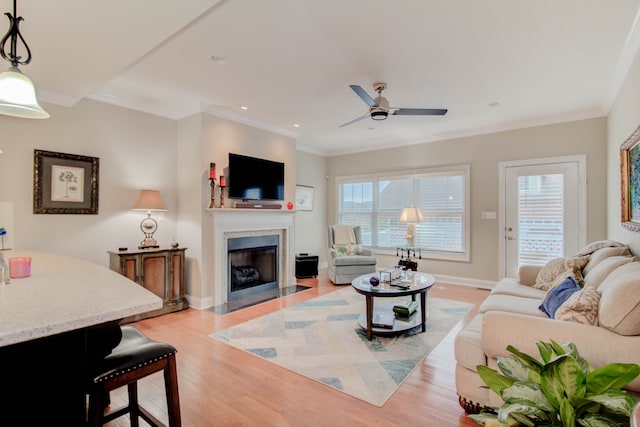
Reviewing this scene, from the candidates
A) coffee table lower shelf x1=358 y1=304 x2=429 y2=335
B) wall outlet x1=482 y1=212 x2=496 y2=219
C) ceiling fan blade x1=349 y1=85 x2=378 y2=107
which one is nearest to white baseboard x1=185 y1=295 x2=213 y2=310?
coffee table lower shelf x1=358 y1=304 x2=429 y2=335

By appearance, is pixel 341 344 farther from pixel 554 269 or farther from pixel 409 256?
pixel 409 256

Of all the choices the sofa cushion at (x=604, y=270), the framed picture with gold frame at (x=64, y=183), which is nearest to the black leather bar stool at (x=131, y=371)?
the framed picture with gold frame at (x=64, y=183)

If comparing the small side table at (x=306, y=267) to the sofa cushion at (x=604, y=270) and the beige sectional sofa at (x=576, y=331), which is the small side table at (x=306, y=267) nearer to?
the beige sectional sofa at (x=576, y=331)

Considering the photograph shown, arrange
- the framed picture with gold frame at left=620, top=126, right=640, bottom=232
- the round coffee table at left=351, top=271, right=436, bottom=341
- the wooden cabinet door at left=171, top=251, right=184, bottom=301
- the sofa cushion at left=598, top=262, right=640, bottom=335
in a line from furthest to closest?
1. the wooden cabinet door at left=171, top=251, right=184, bottom=301
2. the round coffee table at left=351, top=271, right=436, bottom=341
3. the framed picture with gold frame at left=620, top=126, right=640, bottom=232
4. the sofa cushion at left=598, top=262, right=640, bottom=335

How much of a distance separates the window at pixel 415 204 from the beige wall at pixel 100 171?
12.3 ft

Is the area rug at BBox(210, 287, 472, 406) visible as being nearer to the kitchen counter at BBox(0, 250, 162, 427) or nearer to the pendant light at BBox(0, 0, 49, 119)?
the kitchen counter at BBox(0, 250, 162, 427)

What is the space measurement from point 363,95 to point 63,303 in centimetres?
273

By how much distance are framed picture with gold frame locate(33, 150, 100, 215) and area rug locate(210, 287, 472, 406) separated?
2.13m

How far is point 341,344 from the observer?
3.01 meters

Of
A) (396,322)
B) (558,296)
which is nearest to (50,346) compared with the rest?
(558,296)

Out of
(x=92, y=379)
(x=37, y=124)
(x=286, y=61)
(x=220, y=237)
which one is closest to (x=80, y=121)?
(x=37, y=124)

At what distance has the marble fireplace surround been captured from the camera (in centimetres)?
428

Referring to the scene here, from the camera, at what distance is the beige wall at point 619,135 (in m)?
2.74

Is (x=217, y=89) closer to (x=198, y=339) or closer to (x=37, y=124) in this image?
(x=37, y=124)
